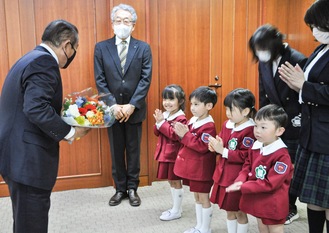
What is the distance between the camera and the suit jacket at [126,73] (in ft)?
9.98

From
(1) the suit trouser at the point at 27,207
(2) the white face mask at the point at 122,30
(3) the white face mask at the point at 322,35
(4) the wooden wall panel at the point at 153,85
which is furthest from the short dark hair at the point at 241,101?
(4) the wooden wall panel at the point at 153,85

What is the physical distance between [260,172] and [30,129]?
1171 mm

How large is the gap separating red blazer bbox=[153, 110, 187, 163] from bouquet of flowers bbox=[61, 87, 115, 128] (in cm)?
67

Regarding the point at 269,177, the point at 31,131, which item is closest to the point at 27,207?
the point at 31,131

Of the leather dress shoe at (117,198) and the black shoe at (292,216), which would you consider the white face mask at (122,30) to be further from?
the black shoe at (292,216)

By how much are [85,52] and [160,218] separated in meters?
1.64

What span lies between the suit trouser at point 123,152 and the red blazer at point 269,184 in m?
1.41

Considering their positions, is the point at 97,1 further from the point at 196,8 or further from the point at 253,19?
the point at 253,19

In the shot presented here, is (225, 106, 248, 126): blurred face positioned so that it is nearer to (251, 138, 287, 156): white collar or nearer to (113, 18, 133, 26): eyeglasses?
(251, 138, 287, 156): white collar

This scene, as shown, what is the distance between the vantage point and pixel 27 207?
1.69 meters

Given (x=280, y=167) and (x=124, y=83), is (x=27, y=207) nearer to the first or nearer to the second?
(x=280, y=167)

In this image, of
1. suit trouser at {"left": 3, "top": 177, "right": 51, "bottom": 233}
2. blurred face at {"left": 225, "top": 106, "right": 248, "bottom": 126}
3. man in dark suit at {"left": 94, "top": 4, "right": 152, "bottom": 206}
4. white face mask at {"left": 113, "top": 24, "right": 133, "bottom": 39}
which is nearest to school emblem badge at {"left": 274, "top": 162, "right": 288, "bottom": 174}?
blurred face at {"left": 225, "top": 106, "right": 248, "bottom": 126}

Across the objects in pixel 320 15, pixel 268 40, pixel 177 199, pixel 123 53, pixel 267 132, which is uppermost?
pixel 320 15

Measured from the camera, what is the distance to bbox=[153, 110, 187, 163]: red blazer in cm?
260
